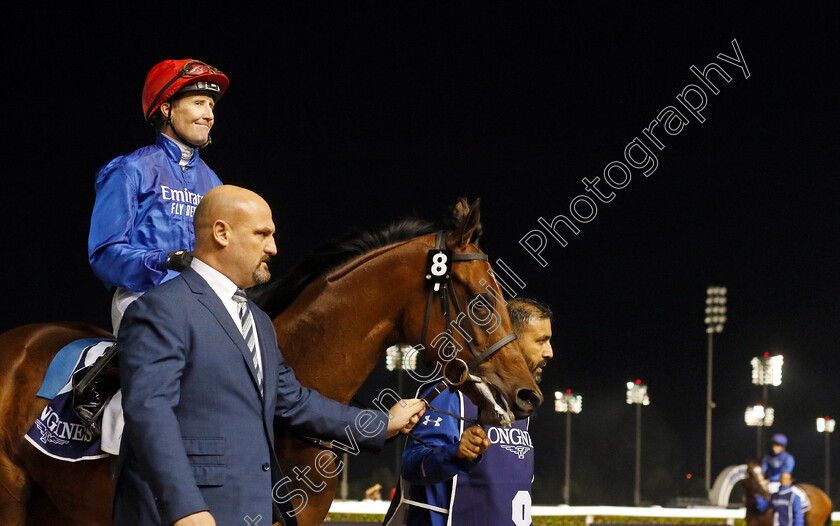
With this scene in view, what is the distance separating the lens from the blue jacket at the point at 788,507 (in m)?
9.85

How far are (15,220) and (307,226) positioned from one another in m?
9.57

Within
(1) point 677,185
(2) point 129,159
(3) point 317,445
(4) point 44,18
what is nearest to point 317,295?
(3) point 317,445

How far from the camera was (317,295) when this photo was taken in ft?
9.09

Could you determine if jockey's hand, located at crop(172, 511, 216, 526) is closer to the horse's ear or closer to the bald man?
the bald man

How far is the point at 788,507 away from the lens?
992 centimetres

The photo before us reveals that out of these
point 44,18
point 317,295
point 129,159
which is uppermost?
point 44,18

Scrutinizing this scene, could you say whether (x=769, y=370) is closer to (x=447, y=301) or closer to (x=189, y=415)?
(x=447, y=301)

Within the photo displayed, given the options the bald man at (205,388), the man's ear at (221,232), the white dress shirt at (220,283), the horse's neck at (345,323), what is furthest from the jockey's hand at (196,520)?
the horse's neck at (345,323)

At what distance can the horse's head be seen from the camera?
8.48ft

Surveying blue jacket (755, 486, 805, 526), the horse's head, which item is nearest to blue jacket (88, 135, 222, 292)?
the horse's head

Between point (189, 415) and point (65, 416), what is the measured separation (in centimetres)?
111

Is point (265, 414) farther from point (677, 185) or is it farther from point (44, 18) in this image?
point (677, 185)

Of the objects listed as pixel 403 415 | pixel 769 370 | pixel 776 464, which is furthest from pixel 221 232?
pixel 769 370

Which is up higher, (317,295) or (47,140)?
(47,140)
